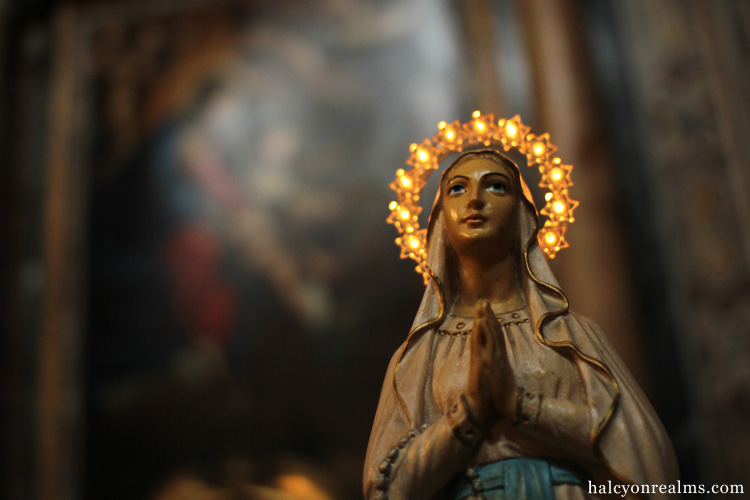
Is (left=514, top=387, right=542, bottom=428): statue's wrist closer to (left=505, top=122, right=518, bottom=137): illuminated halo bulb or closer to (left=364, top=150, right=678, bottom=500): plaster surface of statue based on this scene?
(left=364, top=150, right=678, bottom=500): plaster surface of statue

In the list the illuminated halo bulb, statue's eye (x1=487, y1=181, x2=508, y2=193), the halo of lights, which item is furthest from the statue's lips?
the illuminated halo bulb

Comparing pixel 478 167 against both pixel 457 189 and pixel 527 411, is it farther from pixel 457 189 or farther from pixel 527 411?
pixel 527 411

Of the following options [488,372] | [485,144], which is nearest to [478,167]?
[485,144]

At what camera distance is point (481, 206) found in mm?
2586

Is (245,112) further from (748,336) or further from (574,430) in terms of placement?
(574,430)

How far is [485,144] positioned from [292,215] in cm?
339

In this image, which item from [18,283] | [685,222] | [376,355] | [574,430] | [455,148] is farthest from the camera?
[18,283]

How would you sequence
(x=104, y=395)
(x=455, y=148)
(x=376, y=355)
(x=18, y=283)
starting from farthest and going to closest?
1. (x=18, y=283)
2. (x=104, y=395)
3. (x=376, y=355)
4. (x=455, y=148)

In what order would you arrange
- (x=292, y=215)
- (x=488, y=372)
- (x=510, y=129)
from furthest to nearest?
1. (x=292, y=215)
2. (x=510, y=129)
3. (x=488, y=372)

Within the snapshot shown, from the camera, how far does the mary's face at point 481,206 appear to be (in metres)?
2.58

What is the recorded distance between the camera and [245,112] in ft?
21.8

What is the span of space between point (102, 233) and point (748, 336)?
5108 millimetres

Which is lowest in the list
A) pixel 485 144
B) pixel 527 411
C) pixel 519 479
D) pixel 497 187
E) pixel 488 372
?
pixel 519 479

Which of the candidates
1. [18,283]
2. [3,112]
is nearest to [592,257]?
[18,283]
